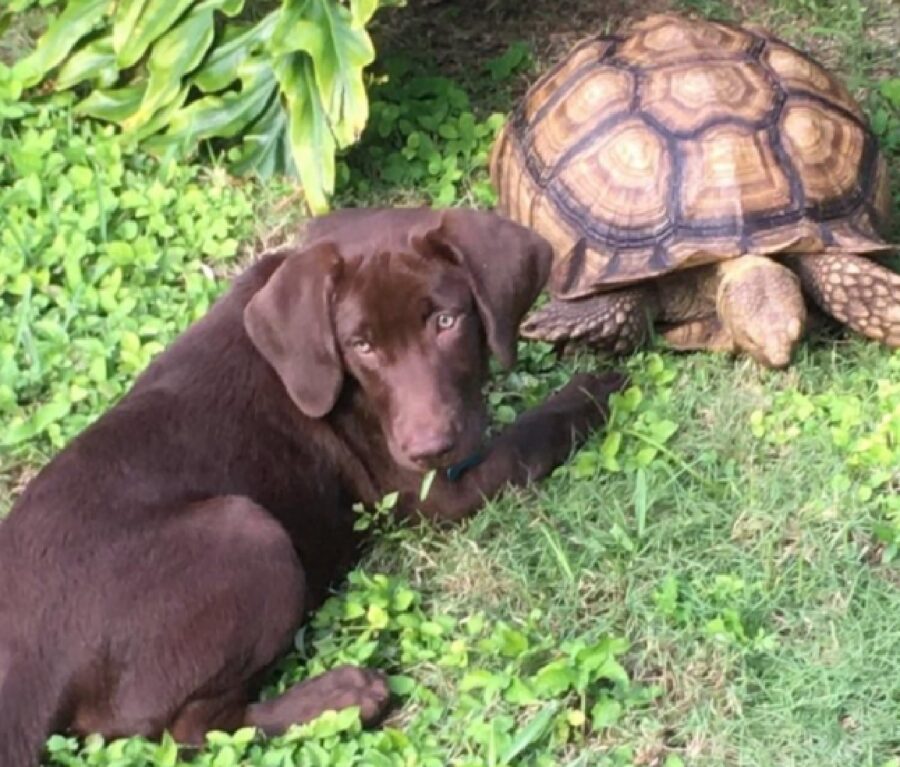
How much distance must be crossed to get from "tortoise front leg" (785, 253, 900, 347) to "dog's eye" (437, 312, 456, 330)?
143 centimetres

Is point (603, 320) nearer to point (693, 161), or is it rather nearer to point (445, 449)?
point (693, 161)

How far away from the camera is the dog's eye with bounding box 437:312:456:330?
13.0ft

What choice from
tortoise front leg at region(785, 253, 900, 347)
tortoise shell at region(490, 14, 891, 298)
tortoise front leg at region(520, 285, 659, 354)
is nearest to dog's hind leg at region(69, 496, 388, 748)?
tortoise front leg at region(520, 285, 659, 354)

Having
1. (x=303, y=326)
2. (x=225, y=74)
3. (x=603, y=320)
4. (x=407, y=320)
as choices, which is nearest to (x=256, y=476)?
(x=303, y=326)

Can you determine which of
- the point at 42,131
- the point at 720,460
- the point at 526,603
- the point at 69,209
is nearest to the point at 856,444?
the point at 720,460

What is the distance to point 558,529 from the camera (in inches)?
171

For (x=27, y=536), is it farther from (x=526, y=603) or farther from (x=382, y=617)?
(x=526, y=603)

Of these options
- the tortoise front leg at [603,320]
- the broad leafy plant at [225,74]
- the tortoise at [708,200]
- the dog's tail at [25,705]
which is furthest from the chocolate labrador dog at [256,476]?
the broad leafy plant at [225,74]

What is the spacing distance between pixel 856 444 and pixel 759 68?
4.36 ft

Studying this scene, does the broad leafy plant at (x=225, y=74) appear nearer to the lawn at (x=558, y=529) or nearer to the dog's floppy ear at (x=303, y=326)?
the lawn at (x=558, y=529)

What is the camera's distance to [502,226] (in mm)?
4055

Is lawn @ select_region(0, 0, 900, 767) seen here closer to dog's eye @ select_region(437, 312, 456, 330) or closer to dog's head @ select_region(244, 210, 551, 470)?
dog's head @ select_region(244, 210, 551, 470)

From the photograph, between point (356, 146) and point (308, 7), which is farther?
point (356, 146)

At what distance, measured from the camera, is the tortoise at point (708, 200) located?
15.8 feet
